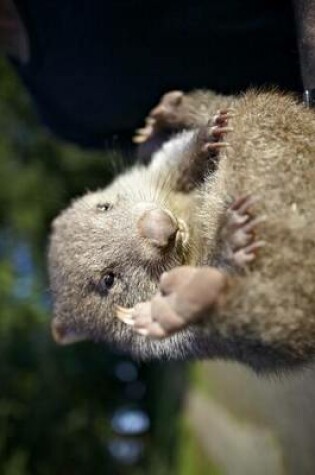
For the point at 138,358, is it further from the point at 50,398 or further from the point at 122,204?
the point at 50,398

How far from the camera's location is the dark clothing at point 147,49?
2209 mm

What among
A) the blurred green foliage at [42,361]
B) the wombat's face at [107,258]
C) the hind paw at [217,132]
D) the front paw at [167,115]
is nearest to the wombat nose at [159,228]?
the wombat's face at [107,258]

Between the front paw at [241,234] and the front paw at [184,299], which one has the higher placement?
the front paw at [241,234]

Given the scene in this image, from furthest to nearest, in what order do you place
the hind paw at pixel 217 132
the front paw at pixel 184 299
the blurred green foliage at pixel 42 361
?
1. the blurred green foliage at pixel 42 361
2. the hind paw at pixel 217 132
3. the front paw at pixel 184 299

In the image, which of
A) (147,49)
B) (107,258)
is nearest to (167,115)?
(147,49)

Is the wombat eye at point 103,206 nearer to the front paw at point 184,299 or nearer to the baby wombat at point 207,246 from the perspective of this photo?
the baby wombat at point 207,246

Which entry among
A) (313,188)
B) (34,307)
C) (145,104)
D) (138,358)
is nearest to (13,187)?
(34,307)

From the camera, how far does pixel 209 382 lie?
16.3ft

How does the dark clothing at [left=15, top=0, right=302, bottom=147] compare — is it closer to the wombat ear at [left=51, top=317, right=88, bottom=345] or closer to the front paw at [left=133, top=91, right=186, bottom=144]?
the front paw at [left=133, top=91, right=186, bottom=144]

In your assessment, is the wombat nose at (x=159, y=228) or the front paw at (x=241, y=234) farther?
the wombat nose at (x=159, y=228)

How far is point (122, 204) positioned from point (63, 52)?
47 centimetres

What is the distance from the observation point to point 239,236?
1.57m

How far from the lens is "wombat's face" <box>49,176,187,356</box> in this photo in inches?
81.3

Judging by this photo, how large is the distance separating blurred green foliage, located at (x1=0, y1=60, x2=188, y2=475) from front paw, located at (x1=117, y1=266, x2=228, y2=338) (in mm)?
3570
